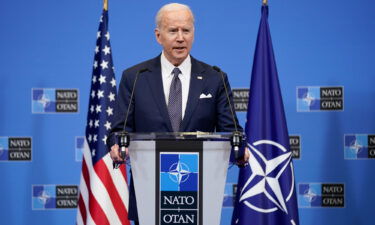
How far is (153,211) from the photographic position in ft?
7.55

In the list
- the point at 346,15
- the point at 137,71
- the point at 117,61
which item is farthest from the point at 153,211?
the point at 346,15

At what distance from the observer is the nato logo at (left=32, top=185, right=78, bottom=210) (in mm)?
4656

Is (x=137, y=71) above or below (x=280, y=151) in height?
above

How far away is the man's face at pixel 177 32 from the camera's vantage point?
2.58 meters

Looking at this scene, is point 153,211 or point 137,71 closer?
point 153,211

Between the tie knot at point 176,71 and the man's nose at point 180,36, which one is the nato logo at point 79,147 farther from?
the man's nose at point 180,36

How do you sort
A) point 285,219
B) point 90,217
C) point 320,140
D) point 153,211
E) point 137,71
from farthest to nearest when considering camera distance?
point 320,140
point 90,217
point 285,219
point 137,71
point 153,211

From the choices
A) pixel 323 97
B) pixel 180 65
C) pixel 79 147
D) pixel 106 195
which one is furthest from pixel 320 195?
pixel 180 65

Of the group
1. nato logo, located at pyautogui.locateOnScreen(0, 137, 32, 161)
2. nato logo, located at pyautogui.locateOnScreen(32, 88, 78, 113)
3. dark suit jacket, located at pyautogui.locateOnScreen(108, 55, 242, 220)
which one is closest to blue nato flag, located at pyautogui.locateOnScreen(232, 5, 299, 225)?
dark suit jacket, located at pyautogui.locateOnScreen(108, 55, 242, 220)

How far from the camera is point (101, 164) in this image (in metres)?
3.95

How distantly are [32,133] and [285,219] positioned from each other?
2288mm

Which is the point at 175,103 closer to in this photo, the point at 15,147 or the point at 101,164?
the point at 101,164

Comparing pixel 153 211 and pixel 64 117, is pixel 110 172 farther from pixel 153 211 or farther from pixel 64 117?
pixel 153 211

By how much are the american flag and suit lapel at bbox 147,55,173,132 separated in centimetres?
137
